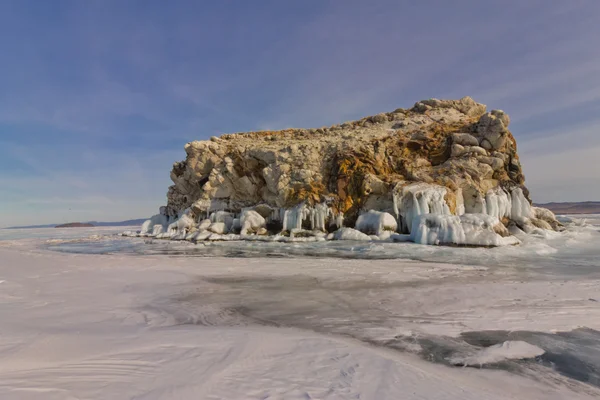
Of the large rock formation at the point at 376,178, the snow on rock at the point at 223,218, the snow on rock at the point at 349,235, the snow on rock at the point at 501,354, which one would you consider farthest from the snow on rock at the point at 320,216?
the snow on rock at the point at 501,354

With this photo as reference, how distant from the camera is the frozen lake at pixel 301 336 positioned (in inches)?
Answer: 102

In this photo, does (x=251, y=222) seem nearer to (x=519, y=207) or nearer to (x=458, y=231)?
(x=458, y=231)

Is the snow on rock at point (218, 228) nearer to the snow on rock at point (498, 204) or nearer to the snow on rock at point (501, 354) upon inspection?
the snow on rock at point (498, 204)

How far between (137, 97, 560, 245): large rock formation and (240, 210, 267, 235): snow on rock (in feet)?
0.25

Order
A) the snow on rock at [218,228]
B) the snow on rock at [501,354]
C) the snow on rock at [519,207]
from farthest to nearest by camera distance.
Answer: the snow on rock at [218,228] < the snow on rock at [519,207] < the snow on rock at [501,354]

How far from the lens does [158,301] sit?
5688 mm

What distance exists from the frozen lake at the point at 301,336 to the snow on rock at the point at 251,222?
15.5 metres

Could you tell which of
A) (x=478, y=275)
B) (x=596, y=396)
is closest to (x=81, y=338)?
(x=596, y=396)

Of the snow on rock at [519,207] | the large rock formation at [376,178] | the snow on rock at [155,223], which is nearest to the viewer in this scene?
the large rock formation at [376,178]

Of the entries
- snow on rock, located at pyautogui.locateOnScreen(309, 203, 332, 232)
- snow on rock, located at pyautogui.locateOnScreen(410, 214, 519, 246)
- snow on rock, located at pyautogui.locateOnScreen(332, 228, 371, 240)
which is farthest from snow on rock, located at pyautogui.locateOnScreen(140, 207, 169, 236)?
snow on rock, located at pyautogui.locateOnScreen(410, 214, 519, 246)

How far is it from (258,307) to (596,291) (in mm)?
6176

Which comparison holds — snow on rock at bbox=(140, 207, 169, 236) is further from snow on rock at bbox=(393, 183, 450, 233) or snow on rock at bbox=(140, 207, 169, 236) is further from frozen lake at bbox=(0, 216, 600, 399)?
frozen lake at bbox=(0, 216, 600, 399)

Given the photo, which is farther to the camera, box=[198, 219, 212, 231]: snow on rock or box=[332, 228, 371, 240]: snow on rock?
box=[198, 219, 212, 231]: snow on rock

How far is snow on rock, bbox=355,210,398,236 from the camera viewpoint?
751 inches
